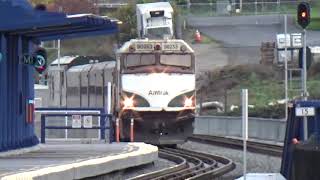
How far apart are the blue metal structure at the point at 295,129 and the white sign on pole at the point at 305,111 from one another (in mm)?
113

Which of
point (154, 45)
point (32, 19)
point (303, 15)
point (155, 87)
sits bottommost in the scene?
point (155, 87)

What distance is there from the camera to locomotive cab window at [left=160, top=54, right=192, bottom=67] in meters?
32.9

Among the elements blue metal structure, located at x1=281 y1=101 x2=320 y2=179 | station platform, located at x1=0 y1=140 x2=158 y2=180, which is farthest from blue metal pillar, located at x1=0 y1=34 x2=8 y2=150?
blue metal structure, located at x1=281 y1=101 x2=320 y2=179

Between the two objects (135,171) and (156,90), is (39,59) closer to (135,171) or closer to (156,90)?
(135,171)

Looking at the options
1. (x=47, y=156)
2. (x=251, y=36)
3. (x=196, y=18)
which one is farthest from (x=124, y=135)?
(x=196, y=18)

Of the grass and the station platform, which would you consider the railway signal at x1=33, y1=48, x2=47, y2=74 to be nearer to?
the station platform

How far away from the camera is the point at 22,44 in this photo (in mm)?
23938

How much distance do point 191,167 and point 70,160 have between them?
5.20 meters

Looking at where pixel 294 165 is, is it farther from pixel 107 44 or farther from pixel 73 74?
pixel 107 44

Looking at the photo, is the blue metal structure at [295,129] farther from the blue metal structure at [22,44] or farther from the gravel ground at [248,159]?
the blue metal structure at [22,44]

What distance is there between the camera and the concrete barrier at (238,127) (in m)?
38.6

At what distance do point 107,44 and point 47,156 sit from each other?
4378cm

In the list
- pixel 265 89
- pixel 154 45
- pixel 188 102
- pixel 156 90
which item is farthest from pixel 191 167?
pixel 265 89

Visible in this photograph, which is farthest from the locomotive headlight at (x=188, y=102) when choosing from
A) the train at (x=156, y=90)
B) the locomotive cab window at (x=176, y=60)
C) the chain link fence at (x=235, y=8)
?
the chain link fence at (x=235, y=8)
